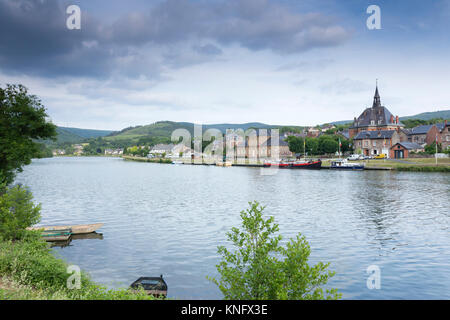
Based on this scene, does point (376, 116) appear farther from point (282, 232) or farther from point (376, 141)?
point (282, 232)

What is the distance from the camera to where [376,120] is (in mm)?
174750

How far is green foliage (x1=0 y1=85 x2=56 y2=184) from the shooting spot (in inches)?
1801

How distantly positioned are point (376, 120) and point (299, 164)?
209 ft

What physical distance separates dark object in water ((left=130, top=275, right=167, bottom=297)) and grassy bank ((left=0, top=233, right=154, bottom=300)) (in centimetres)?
137

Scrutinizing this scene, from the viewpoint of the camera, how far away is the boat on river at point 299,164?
424 ft

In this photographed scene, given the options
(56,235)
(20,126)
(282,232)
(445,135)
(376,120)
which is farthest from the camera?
(376,120)

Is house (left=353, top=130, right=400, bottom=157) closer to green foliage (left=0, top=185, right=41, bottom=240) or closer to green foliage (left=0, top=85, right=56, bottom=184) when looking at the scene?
green foliage (left=0, top=85, right=56, bottom=184)

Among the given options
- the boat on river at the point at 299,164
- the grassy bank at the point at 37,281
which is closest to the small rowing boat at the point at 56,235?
the grassy bank at the point at 37,281

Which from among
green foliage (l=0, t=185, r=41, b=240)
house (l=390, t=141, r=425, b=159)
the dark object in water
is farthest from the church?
the dark object in water

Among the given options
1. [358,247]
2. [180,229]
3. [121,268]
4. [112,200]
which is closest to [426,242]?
[358,247]

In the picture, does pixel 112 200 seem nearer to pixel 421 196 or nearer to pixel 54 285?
pixel 54 285

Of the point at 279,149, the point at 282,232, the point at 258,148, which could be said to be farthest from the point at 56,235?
the point at 258,148

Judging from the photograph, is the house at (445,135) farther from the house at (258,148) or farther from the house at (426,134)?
the house at (258,148)
